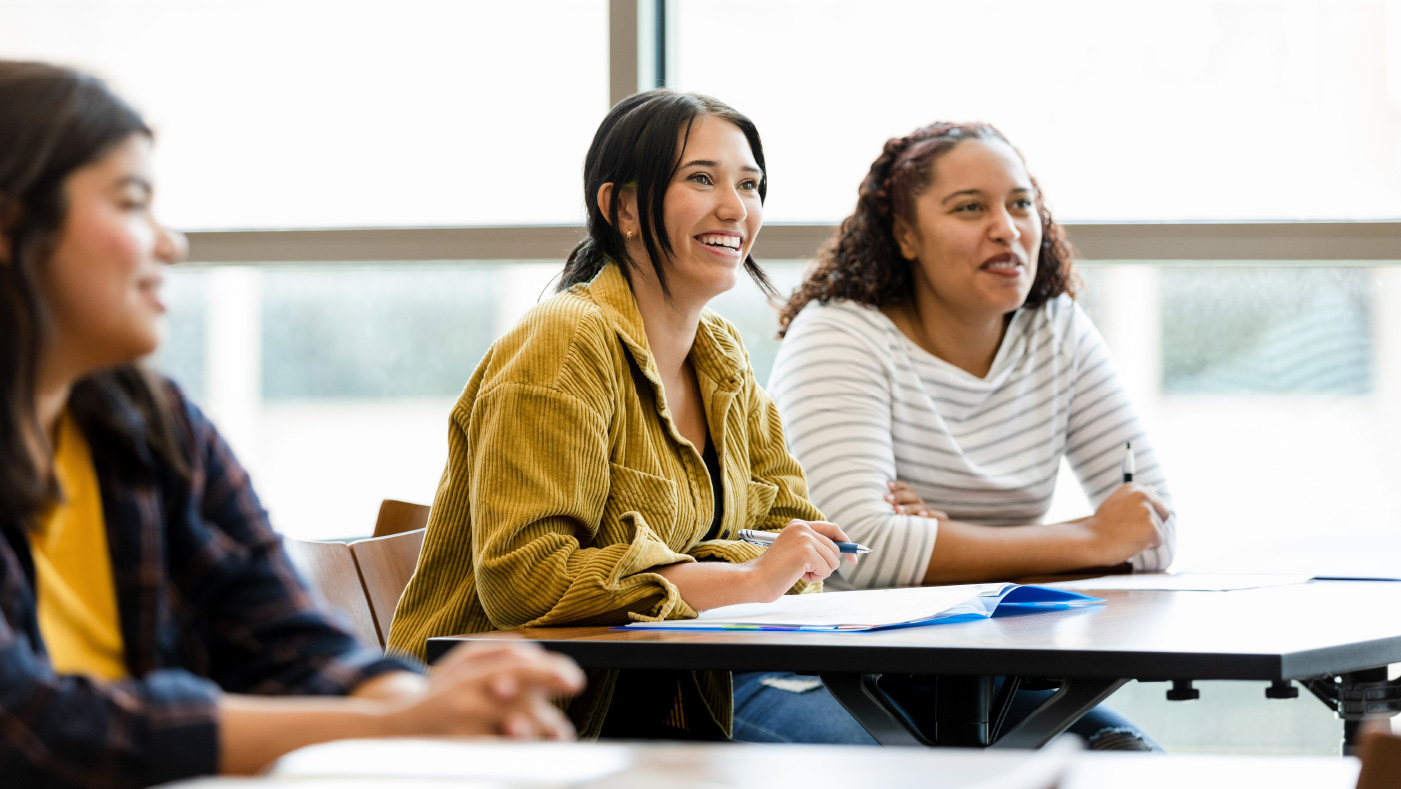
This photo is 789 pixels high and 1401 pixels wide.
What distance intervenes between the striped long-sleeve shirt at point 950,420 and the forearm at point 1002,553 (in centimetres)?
7

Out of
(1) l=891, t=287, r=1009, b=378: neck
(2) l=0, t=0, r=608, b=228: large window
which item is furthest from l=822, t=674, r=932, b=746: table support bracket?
(2) l=0, t=0, r=608, b=228: large window

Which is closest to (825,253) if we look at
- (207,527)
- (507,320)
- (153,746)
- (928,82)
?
(928,82)

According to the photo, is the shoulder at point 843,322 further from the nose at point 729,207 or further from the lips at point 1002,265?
the nose at point 729,207

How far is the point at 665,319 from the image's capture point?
6.66 feet

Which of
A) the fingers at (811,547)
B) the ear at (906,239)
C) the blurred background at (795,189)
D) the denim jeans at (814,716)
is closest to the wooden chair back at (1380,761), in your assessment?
the fingers at (811,547)

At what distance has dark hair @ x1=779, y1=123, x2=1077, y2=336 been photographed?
8.55 ft

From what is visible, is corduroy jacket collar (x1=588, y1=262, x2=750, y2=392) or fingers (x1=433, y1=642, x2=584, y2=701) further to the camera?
corduroy jacket collar (x1=588, y1=262, x2=750, y2=392)

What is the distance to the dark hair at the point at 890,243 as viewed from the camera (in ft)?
8.55

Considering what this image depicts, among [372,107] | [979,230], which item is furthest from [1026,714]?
[372,107]

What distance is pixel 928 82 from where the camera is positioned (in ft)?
10.6

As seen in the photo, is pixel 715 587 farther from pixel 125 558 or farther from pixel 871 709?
pixel 125 558

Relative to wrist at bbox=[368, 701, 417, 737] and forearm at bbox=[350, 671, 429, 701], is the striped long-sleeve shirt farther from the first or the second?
wrist at bbox=[368, 701, 417, 737]

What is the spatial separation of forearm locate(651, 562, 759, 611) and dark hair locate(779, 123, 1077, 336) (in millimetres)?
1003

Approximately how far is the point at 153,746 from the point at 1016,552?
158 centimetres
